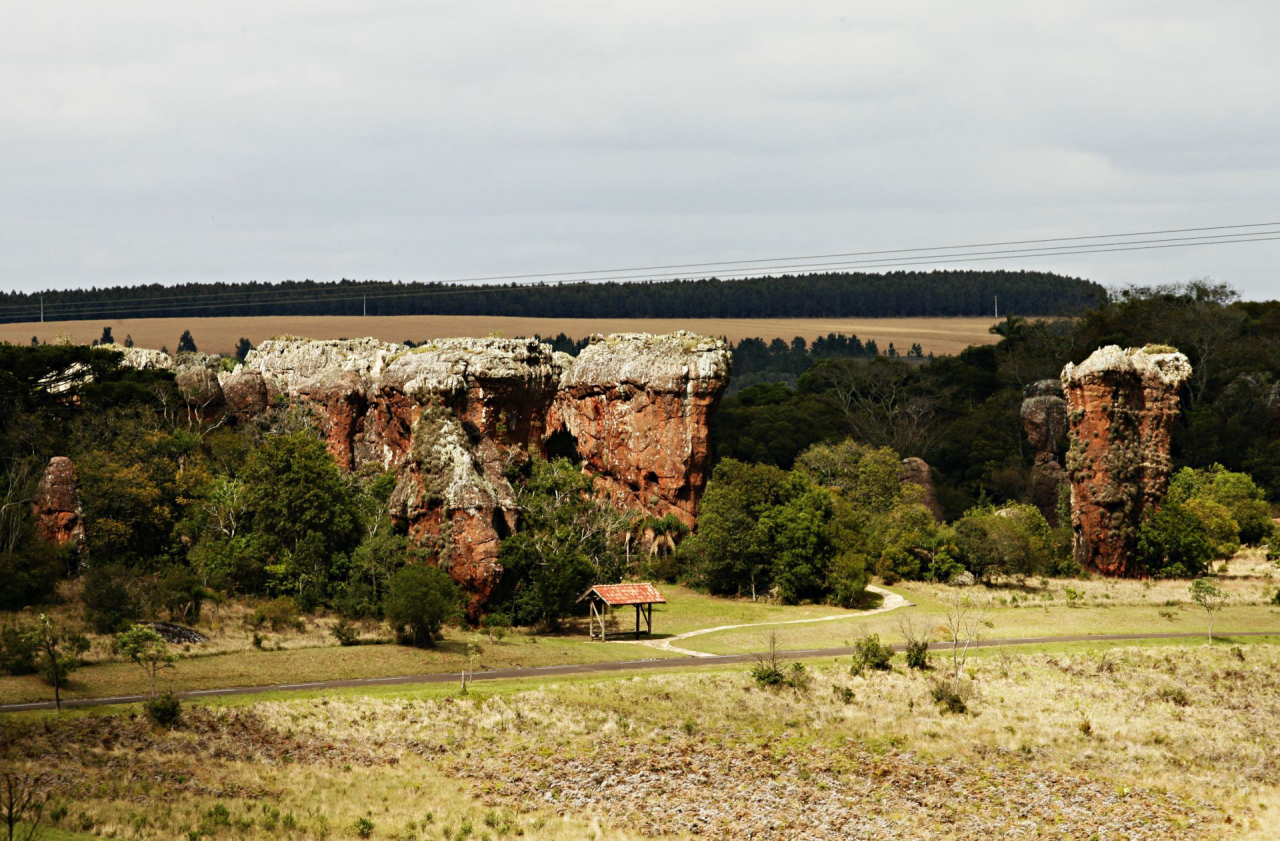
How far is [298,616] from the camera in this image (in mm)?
59812

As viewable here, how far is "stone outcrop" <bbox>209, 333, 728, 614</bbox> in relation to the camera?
64250 millimetres

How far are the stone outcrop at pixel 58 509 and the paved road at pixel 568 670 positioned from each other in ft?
58.0

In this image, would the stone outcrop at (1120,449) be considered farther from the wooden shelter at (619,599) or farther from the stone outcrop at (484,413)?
the wooden shelter at (619,599)

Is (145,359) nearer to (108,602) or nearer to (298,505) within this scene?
(298,505)

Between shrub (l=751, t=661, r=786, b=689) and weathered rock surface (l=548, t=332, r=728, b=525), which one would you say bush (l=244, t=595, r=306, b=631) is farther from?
weathered rock surface (l=548, t=332, r=728, b=525)

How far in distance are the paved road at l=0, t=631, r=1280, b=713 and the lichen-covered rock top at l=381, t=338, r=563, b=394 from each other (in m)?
19.2

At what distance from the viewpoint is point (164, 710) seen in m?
41.2

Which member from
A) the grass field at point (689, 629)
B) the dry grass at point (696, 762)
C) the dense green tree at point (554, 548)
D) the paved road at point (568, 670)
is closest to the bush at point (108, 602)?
the grass field at point (689, 629)

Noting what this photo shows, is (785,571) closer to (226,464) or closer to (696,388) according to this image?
(696,388)

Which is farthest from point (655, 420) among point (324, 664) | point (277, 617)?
point (324, 664)

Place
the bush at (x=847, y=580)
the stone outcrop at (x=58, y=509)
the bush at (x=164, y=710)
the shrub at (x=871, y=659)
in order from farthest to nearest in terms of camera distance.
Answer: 1. the bush at (x=847, y=580)
2. the stone outcrop at (x=58, y=509)
3. the shrub at (x=871, y=659)
4. the bush at (x=164, y=710)

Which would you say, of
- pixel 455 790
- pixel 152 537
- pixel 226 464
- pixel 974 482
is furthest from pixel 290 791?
pixel 974 482

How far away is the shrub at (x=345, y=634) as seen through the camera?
5722cm

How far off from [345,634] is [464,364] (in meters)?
17.1
